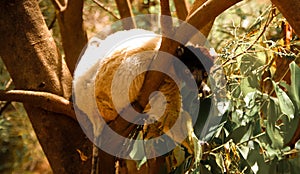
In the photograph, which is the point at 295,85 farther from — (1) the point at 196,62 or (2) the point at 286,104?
(1) the point at 196,62

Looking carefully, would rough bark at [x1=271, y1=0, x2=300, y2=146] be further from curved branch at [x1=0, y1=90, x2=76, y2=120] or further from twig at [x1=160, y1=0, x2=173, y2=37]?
curved branch at [x1=0, y1=90, x2=76, y2=120]

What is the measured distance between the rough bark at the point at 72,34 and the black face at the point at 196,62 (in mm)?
456

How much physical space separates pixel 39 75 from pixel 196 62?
34 cm

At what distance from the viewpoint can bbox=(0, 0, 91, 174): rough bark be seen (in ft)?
3.76

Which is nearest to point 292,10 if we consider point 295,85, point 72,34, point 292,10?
point 292,10

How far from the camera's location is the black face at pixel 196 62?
1037mm

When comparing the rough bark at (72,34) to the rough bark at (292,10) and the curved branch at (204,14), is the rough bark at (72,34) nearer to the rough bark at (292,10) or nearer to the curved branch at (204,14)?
the curved branch at (204,14)

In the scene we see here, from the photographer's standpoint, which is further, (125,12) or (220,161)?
(125,12)

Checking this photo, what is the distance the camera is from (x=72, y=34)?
146 cm

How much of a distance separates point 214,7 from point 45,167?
110 inches

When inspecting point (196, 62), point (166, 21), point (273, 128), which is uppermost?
point (166, 21)

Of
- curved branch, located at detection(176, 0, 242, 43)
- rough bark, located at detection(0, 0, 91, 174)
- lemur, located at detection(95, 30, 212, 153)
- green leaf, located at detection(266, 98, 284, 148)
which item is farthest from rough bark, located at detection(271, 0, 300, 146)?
rough bark, located at detection(0, 0, 91, 174)

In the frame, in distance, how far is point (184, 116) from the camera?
115 centimetres

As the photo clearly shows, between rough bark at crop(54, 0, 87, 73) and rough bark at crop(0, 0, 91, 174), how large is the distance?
27 centimetres
